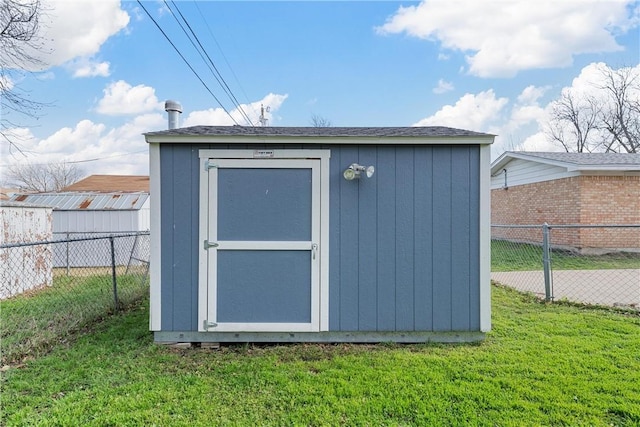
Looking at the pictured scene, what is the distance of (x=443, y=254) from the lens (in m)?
3.46

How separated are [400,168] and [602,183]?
870 centimetres

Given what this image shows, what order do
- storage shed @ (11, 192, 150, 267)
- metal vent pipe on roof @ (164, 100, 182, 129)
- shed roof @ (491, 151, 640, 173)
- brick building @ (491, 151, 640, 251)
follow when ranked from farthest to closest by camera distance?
storage shed @ (11, 192, 150, 267)
brick building @ (491, 151, 640, 251)
shed roof @ (491, 151, 640, 173)
metal vent pipe on roof @ (164, 100, 182, 129)

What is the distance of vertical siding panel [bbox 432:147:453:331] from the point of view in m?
3.46

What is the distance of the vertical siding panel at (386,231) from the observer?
3459 mm

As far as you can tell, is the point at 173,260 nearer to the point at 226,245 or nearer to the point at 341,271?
the point at 226,245

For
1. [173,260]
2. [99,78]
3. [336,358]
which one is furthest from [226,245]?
[99,78]

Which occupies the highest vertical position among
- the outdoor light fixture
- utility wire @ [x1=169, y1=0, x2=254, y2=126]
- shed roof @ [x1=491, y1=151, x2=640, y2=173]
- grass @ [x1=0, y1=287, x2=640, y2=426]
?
utility wire @ [x1=169, y1=0, x2=254, y2=126]

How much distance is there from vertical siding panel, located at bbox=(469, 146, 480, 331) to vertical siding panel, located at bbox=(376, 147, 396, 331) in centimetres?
78

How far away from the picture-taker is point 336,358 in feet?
10.1

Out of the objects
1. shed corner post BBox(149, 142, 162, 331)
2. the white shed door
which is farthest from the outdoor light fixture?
shed corner post BBox(149, 142, 162, 331)

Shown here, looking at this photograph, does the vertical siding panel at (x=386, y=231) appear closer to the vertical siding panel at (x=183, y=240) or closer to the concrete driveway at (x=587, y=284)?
the vertical siding panel at (x=183, y=240)

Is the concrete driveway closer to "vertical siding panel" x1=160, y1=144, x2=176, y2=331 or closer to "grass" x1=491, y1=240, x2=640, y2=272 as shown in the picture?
"grass" x1=491, y1=240, x2=640, y2=272

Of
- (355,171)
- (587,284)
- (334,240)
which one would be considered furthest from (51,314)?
(587,284)

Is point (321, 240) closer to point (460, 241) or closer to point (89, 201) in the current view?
point (460, 241)
